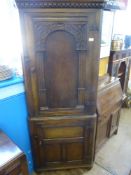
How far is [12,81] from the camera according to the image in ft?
5.24

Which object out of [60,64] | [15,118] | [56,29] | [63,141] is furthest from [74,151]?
[56,29]

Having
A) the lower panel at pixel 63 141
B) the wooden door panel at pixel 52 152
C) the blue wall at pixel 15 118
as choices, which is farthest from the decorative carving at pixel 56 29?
the wooden door panel at pixel 52 152

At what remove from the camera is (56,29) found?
3.92 feet

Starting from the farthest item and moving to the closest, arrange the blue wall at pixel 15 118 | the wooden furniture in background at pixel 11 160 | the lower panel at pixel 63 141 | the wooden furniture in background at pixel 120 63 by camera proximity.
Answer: the wooden furniture in background at pixel 120 63
the lower panel at pixel 63 141
the blue wall at pixel 15 118
the wooden furniture in background at pixel 11 160

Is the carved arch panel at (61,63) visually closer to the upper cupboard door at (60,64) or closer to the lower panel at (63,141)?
the upper cupboard door at (60,64)

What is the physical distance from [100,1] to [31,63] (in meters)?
0.70

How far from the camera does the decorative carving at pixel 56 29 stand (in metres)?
1.18

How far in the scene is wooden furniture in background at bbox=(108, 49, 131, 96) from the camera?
234cm

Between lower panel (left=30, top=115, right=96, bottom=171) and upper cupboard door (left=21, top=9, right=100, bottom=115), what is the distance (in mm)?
118

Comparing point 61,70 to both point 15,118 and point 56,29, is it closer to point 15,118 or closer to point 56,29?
point 56,29

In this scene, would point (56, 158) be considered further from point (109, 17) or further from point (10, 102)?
point (109, 17)

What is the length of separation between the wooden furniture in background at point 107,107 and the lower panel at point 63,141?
0.77ft

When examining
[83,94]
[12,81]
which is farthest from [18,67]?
[83,94]

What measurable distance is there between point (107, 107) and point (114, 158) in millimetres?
725
